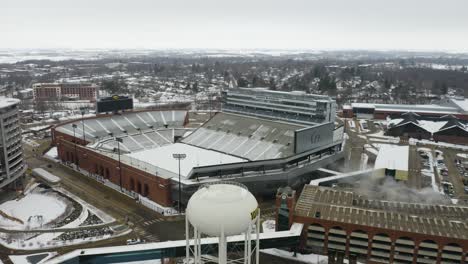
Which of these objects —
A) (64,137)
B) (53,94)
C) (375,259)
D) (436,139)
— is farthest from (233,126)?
(53,94)

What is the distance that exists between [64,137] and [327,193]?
71.7 meters

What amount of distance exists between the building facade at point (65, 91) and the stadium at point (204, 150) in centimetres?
9327

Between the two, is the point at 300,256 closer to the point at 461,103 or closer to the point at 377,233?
the point at 377,233

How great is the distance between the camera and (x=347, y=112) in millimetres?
148750

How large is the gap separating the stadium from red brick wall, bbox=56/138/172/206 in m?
0.16

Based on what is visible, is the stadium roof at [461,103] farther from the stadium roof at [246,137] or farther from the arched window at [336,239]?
the arched window at [336,239]

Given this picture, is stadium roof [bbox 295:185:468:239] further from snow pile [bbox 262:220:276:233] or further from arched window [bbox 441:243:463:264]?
snow pile [bbox 262:220:276:233]

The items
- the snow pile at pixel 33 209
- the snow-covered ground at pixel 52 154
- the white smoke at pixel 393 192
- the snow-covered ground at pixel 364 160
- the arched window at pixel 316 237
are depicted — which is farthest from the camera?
the snow-covered ground at pixel 52 154

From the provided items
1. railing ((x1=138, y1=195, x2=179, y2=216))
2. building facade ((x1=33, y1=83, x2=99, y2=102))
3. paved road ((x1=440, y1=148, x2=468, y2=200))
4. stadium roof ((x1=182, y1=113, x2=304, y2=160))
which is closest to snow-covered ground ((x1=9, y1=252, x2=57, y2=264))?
railing ((x1=138, y1=195, x2=179, y2=216))

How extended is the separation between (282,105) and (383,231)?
46.2 meters

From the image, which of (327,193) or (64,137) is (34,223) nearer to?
(64,137)

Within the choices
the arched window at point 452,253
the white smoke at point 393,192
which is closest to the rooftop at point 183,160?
the white smoke at point 393,192

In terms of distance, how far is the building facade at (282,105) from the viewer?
273 feet

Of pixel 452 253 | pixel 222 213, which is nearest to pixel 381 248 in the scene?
pixel 452 253
